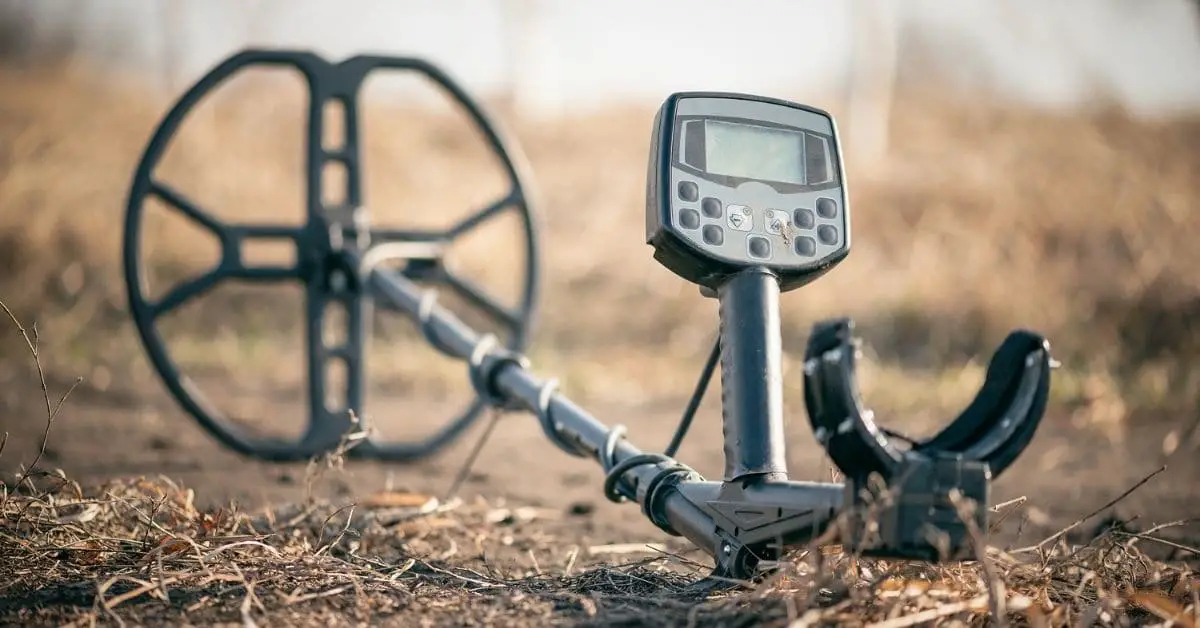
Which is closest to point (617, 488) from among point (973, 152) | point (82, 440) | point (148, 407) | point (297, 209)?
point (82, 440)

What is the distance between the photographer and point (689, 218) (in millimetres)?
1782

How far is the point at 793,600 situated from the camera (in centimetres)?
153

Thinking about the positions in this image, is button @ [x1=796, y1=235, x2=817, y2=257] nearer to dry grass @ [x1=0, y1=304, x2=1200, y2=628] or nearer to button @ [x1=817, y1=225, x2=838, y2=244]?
button @ [x1=817, y1=225, x2=838, y2=244]

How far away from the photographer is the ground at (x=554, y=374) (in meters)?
1.71

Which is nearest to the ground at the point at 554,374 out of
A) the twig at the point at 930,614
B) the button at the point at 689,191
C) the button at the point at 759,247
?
the twig at the point at 930,614

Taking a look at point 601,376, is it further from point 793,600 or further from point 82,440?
point 793,600

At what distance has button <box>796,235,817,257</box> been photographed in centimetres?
182

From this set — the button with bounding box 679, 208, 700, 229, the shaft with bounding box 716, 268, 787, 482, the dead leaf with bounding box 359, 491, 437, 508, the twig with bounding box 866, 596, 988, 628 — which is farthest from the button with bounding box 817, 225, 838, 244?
the dead leaf with bounding box 359, 491, 437, 508

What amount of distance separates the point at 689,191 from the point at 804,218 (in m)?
0.20

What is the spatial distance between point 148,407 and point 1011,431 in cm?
374

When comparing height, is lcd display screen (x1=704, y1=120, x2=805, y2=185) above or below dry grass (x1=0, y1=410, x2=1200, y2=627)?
above

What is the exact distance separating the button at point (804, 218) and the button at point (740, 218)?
0.08 meters

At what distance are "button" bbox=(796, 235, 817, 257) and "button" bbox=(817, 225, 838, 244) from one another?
20 mm

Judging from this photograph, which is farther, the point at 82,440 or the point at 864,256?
the point at 864,256
